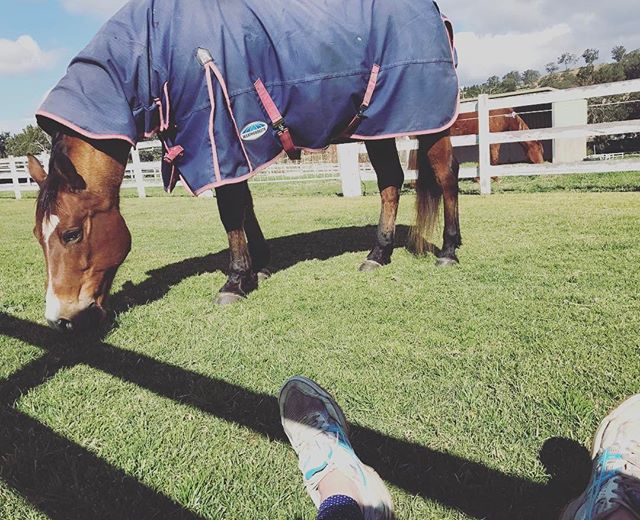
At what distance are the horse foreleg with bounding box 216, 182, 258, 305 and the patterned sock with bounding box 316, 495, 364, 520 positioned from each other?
2119mm

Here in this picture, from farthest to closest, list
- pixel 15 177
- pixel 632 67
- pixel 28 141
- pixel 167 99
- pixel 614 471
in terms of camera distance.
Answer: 1. pixel 28 141
2. pixel 632 67
3. pixel 15 177
4. pixel 167 99
5. pixel 614 471

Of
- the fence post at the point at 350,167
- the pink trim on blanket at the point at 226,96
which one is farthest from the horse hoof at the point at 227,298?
the fence post at the point at 350,167

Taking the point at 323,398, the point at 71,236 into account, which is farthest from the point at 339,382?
the point at 71,236

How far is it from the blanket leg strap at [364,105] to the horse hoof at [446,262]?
3.82ft

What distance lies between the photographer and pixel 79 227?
261 centimetres

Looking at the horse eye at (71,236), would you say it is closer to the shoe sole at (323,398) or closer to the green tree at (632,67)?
the shoe sole at (323,398)

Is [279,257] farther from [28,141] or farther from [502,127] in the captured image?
[28,141]

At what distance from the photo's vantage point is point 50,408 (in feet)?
6.40

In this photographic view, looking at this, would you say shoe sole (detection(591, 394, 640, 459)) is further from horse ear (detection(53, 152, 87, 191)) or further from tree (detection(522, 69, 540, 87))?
tree (detection(522, 69, 540, 87))

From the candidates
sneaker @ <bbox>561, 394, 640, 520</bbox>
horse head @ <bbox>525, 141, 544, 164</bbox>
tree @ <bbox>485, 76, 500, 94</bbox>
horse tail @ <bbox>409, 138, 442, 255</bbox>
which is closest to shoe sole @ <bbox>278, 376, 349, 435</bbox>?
sneaker @ <bbox>561, 394, 640, 520</bbox>

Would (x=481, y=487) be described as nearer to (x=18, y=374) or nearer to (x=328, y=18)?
(x=18, y=374)

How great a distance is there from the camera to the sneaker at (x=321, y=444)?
128 centimetres

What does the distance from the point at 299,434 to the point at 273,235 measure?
14.1ft

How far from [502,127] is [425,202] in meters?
7.57
